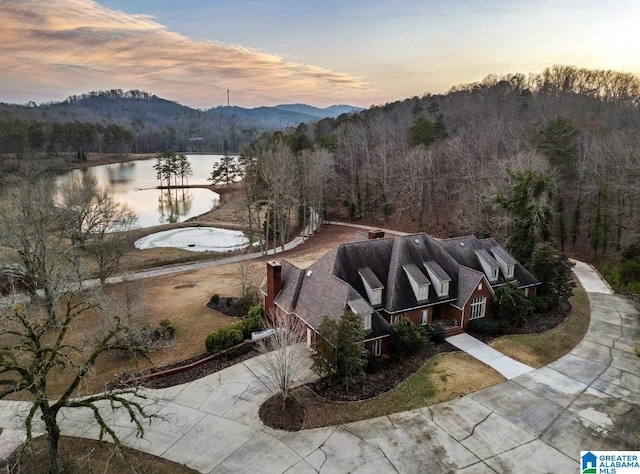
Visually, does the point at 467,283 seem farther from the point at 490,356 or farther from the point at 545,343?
the point at 545,343

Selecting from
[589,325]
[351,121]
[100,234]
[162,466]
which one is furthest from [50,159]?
[589,325]

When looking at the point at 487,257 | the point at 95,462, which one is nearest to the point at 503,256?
the point at 487,257

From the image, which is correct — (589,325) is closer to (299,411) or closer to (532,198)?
(532,198)

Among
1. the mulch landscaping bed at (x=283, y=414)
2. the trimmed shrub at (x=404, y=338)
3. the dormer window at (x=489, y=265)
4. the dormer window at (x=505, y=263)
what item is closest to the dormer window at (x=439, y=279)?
the dormer window at (x=489, y=265)

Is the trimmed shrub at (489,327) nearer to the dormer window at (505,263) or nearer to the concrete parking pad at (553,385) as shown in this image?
the concrete parking pad at (553,385)

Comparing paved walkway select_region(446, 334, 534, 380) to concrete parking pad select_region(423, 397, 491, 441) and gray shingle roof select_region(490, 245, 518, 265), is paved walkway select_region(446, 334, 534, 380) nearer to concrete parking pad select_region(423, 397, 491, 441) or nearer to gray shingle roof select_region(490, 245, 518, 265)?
concrete parking pad select_region(423, 397, 491, 441)
